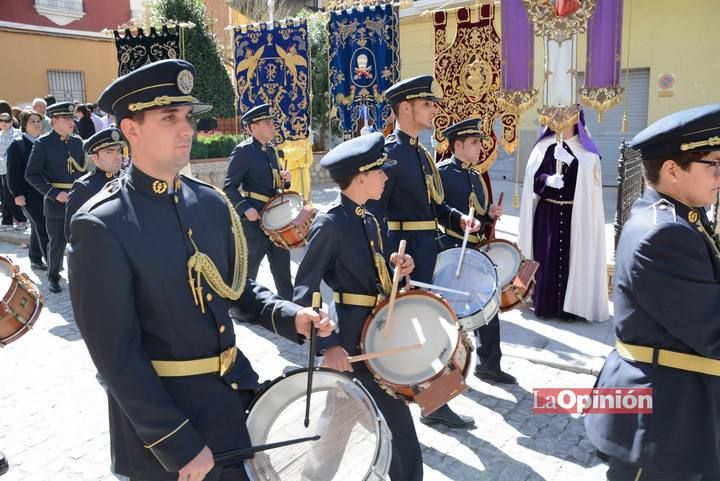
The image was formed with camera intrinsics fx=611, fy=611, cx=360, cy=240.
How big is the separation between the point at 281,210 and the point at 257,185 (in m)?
0.44

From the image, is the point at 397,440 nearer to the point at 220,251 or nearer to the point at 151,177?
the point at 220,251

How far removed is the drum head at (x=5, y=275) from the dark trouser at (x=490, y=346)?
11.0 ft

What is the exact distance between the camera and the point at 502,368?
203 inches

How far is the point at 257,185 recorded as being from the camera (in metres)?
6.67

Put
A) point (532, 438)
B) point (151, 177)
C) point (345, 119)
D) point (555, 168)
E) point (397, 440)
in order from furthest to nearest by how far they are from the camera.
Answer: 1. point (345, 119)
2. point (555, 168)
3. point (532, 438)
4. point (397, 440)
5. point (151, 177)

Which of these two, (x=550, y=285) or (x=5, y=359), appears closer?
(x=5, y=359)

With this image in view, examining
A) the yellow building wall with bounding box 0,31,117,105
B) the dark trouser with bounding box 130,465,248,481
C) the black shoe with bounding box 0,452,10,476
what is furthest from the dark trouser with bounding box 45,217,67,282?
the yellow building wall with bounding box 0,31,117,105

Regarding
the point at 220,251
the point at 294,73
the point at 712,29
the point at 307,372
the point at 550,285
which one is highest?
the point at 712,29

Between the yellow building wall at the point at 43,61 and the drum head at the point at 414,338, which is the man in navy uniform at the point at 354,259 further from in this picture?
the yellow building wall at the point at 43,61

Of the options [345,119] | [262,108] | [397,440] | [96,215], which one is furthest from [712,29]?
[96,215]

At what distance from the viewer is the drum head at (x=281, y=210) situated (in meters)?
6.30

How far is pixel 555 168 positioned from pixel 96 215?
16.9 feet

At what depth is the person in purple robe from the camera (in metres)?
6.07

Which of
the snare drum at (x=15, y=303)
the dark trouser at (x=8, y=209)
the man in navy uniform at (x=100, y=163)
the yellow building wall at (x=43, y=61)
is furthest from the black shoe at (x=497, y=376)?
the yellow building wall at (x=43, y=61)
